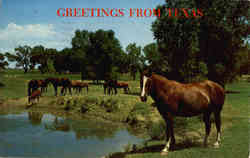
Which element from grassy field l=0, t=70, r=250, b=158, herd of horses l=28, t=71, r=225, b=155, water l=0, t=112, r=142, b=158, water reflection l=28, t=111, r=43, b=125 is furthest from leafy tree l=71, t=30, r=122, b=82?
herd of horses l=28, t=71, r=225, b=155

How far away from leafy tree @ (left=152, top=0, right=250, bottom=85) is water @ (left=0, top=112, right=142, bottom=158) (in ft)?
28.6

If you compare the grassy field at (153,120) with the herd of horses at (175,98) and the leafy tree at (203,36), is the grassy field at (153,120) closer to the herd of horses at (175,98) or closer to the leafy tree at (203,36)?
the herd of horses at (175,98)

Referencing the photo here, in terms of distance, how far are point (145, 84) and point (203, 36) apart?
73.6 ft

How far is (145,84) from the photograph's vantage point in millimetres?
7230

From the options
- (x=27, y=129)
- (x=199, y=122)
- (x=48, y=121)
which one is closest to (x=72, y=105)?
(x=48, y=121)

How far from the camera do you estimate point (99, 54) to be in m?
23.1

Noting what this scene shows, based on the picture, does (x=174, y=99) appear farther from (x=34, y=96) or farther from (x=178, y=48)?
(x=34, y=96)

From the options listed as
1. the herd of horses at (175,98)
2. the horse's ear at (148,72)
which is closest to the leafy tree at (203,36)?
the herd of horses at (175,98)

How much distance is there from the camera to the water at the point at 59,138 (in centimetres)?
1053

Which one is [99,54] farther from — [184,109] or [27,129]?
[184,109]

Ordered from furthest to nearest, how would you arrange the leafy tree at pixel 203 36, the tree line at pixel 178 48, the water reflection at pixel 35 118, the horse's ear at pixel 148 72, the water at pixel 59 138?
the leafy tree at pixel 203 36
the tree line at pixel 178 48
the water reflection at pixel 35 118
the water at pixel 59 138
the horse's ear at pixel 148 72

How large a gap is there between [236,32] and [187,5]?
904 centimetres

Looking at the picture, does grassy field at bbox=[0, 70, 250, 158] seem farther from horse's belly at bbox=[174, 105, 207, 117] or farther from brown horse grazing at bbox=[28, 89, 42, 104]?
horse's belly at bbox=[174, 105, 207, 117]

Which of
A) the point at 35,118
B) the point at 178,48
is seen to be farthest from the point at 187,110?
the point at 178,48
